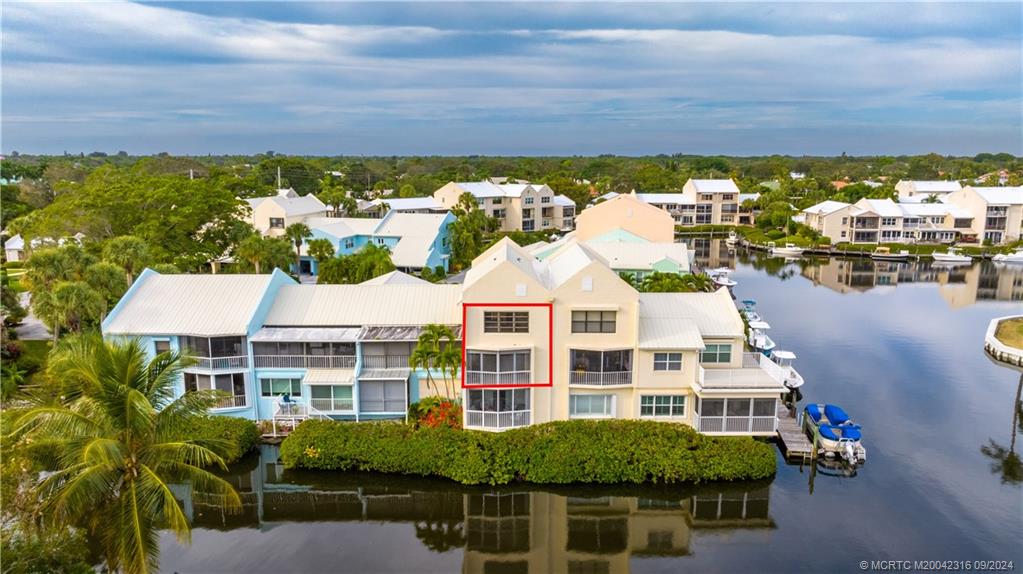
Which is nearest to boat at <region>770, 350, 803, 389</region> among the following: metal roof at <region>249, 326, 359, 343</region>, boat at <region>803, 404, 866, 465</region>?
boat at <region>803, 404, 866, 465</region>

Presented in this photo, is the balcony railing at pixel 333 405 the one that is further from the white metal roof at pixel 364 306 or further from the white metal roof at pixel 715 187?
the white metal roof at pixel 715 187

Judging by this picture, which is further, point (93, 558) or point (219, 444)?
point (93, 558)

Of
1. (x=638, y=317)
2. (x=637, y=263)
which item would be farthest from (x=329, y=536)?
(x=637, y=263)

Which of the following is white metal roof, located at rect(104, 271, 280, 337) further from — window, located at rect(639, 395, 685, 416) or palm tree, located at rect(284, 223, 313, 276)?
palm tree, located at rect(284, 223, 313, 276)

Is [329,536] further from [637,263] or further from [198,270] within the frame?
[637,263]

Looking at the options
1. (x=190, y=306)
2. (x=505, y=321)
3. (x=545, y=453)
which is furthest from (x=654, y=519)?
(x=190, y=306)

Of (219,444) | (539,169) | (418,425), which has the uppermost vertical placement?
(539,169)

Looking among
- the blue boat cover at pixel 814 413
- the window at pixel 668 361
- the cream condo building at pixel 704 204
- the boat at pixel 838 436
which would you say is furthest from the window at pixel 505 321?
the cream condo building at pixel 704 204

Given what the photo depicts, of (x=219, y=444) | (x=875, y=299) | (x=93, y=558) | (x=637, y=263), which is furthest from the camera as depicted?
(x=875, y=299)
